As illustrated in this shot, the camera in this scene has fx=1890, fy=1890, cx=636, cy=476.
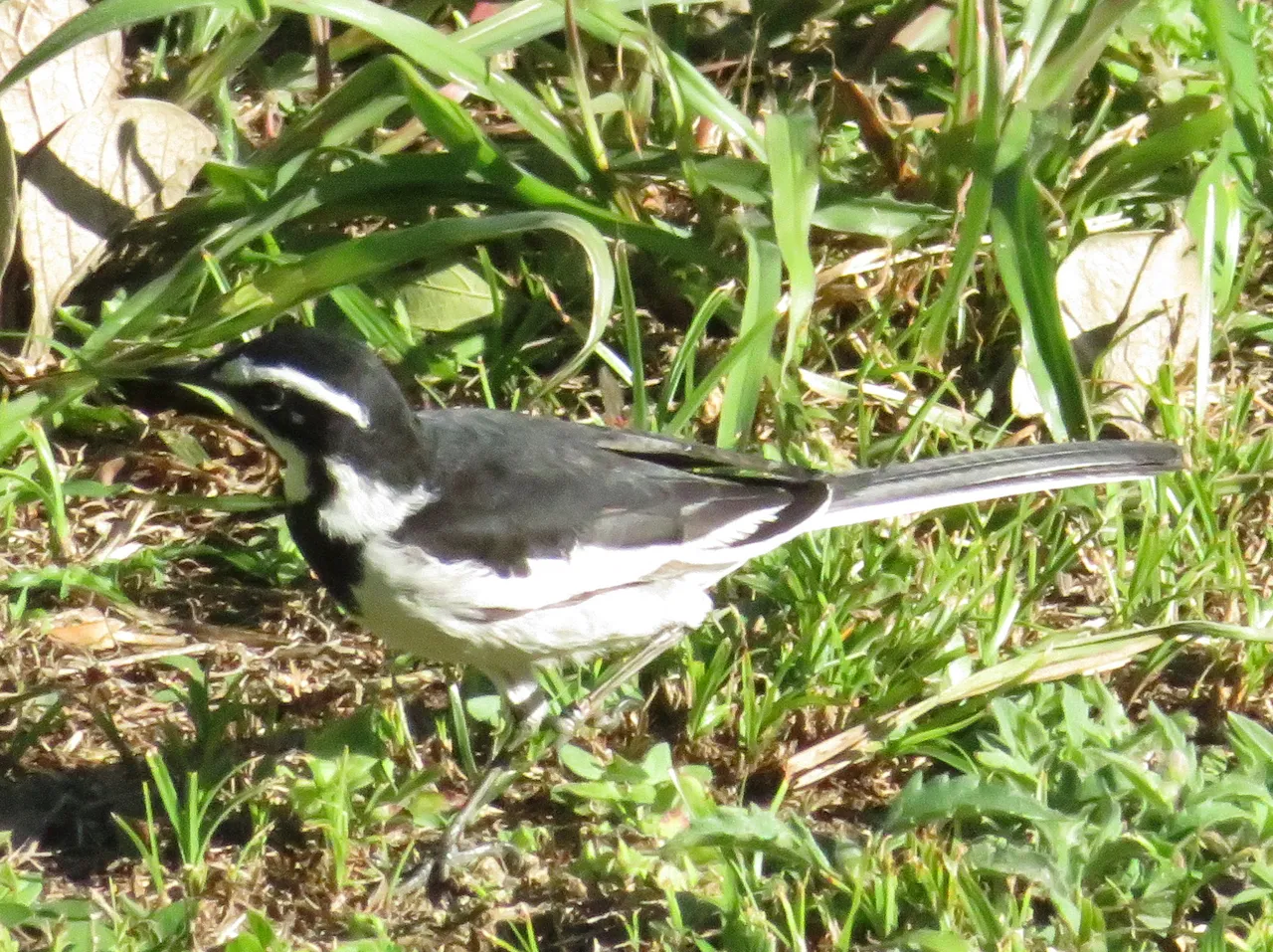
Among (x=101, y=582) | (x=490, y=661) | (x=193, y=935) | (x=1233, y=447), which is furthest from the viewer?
(x=1233, y=447)

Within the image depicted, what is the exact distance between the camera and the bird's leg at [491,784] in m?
4.35

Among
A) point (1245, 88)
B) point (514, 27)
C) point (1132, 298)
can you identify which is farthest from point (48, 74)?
point (1245, 88)

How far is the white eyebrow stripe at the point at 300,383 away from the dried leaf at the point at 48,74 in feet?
5.27

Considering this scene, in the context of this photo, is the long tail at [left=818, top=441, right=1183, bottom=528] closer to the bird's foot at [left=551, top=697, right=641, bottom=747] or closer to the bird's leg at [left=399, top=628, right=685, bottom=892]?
the bird's leg at [left=399, top=628, right=685, bottom=892]

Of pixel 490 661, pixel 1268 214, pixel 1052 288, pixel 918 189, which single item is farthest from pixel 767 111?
pixel 490 661

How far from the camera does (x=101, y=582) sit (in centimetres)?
496

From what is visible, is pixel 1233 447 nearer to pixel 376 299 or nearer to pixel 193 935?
pixel 376 299

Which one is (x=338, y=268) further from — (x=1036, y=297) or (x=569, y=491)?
(x=1036, y=297)

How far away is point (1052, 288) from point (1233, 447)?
690mm

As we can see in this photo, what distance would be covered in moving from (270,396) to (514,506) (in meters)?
0.62

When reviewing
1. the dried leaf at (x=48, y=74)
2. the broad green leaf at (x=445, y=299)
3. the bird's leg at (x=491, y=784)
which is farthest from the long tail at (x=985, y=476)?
the dried leaf at (x=48, y=74)

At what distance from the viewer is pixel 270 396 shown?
434 cm

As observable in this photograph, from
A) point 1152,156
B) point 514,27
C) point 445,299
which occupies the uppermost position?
point 514,27

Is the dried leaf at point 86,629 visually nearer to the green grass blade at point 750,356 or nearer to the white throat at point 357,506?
the white throat at point 357,506
